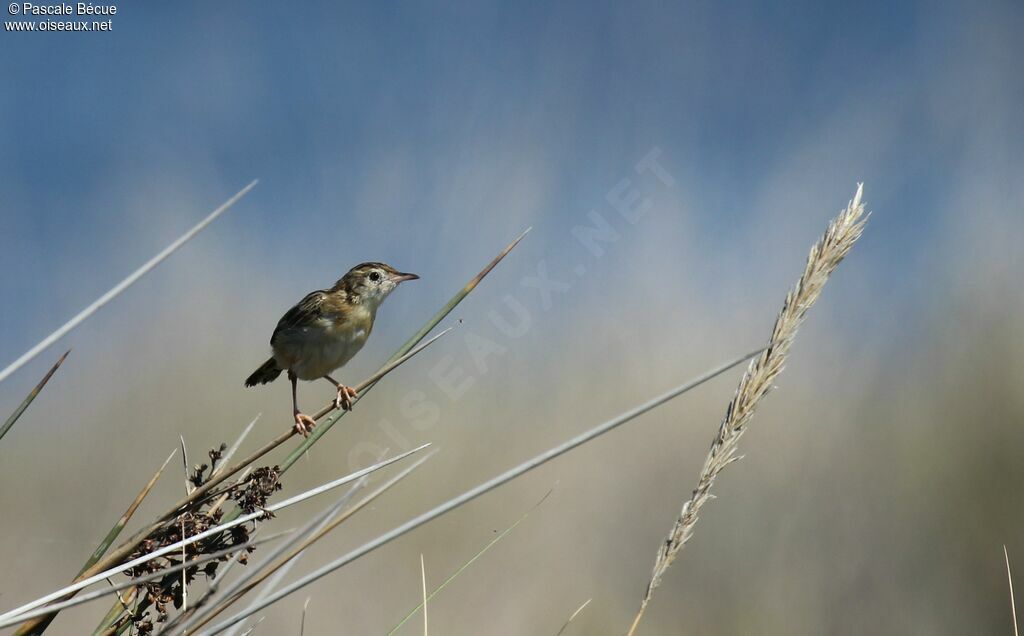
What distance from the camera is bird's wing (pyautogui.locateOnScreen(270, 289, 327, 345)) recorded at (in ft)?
12.5

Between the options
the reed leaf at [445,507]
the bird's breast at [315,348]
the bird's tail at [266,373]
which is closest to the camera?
the reed leaf at [445,507]

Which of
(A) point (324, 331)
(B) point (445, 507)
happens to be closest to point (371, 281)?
(A) point (324, 331)

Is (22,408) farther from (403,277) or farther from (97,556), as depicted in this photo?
(403,277)

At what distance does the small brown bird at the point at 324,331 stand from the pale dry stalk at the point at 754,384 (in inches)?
80.4

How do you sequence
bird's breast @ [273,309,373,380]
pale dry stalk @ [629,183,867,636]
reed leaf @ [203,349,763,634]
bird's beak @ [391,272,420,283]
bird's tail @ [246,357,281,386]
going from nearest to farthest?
reed leaf @ [203,349,763,634] < pale dry stalk @ [629,183,867,636] < bird's breast @ [273,309,373,380] < bird's tail @ [246,357,281,386] < bird's beak @ [391,272,420,283]

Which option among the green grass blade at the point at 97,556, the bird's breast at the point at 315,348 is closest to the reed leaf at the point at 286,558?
the green grass blade at the point at 97,556

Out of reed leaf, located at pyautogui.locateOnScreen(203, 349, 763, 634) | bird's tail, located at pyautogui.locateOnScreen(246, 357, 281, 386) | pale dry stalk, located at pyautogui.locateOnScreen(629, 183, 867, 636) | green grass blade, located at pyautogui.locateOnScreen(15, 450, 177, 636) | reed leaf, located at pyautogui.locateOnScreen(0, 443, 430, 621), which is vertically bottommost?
pale dry stalk, located at pyautogui.locateOnScreen(629, 183, 867, 636)

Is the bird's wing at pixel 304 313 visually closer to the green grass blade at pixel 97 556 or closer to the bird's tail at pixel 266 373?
the bird's tail at pixel 266 373

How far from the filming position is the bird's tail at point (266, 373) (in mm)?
3896

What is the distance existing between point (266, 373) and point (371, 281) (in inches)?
26.2

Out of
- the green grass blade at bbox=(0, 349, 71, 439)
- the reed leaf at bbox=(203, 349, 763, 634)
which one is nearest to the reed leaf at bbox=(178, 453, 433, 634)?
the reed leaf at bbox=(203, 349, 763, 634)

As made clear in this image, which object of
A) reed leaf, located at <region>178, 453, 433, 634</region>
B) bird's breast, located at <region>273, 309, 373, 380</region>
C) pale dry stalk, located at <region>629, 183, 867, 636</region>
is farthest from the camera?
bird's breast, located at <region>273, 309, 373, 380</region>

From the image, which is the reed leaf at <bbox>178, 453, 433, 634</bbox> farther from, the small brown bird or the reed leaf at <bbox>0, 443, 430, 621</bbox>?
the small brown bird

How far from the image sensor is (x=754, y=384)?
2016 mm
